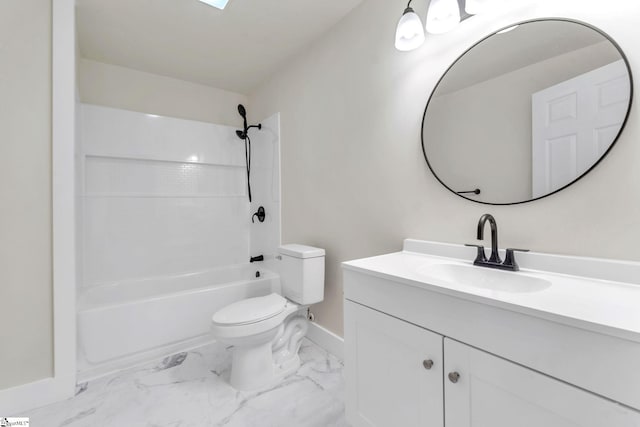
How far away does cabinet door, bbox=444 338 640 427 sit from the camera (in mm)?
588

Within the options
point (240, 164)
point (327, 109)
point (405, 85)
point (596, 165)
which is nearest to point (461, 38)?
point (405, 85)

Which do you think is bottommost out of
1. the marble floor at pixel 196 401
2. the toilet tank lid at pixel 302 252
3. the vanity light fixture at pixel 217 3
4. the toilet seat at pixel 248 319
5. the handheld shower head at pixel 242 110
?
the marble floor at pixel 196 401

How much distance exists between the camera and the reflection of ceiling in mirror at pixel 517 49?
964mm

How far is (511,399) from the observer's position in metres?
0.71

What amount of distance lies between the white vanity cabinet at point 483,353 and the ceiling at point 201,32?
5.62 ft

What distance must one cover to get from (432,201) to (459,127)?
A: 37cm

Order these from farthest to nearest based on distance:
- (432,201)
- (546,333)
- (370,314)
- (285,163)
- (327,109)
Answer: (285,163), (327,109), (432,201), (370,314), (546,333)

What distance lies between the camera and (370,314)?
108 cm

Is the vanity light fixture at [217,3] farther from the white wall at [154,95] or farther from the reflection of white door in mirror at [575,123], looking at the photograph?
the reflection of white door in mirror at [575,123]

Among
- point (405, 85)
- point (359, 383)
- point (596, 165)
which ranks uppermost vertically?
point (405, 85)

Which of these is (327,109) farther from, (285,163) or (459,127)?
(459,127)
